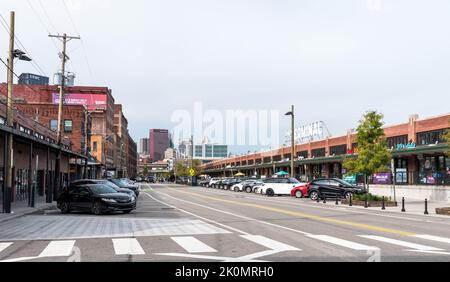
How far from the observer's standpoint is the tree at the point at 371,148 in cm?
3284

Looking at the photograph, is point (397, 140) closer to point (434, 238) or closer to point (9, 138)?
point (9, 138)

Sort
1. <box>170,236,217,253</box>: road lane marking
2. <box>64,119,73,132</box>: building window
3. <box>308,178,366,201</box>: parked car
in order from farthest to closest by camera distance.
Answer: <box>64,119,73,132</box>: building window → <box>308,178,366,201</box>: parked car → <box>170,236,217,253</box>: road lane marking

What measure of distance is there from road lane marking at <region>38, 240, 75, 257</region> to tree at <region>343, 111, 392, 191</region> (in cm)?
2384

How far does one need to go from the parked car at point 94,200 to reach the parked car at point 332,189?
55.3 feet

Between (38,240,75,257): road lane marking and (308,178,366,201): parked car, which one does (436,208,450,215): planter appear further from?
(38,240,75,257): road lane marking

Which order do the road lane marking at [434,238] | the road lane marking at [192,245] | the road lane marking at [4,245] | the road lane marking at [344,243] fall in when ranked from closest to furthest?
the road lane marking at [192,245] → the road lane marking at [344,243] → the road lane marking at [4,245] → the road lane marking at [434,238]

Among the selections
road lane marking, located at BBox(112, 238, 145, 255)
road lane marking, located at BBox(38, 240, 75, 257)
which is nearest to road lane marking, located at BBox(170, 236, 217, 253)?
road lane marking, located at BBox(112, 238, 145, 255)

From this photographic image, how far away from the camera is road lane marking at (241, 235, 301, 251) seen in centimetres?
1159

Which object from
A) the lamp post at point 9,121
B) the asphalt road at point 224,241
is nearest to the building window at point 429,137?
the asphalt road at point 224,241

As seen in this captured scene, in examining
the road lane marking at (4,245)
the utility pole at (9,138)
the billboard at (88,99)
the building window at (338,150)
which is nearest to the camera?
the road lane marking at (4,245)

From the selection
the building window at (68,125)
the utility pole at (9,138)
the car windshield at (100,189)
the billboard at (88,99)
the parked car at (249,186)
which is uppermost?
the billboard at (88,99)

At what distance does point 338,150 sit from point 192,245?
55453 mm

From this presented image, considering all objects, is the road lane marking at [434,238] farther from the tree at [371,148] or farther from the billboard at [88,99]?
the billboard at [88,99]
